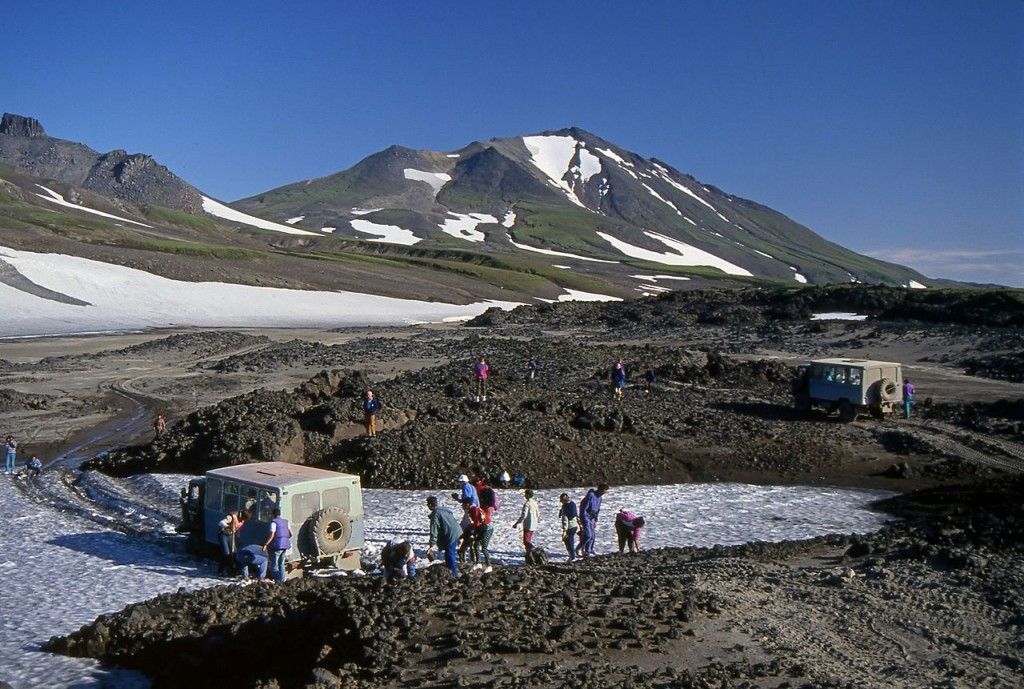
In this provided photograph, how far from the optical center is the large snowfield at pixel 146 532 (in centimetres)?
1324

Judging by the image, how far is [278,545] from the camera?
1452cm

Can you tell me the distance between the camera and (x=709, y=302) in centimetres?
7788

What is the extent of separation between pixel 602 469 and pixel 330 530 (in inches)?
419

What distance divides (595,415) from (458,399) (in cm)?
585

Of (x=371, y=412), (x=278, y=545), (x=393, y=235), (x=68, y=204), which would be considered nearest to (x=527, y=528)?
(x=278, y=545)

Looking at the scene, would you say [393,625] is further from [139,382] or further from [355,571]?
[139,382]

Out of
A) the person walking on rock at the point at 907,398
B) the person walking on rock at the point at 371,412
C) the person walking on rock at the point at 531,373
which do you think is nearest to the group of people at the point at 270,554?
the person walking on rock at the point at 371,412

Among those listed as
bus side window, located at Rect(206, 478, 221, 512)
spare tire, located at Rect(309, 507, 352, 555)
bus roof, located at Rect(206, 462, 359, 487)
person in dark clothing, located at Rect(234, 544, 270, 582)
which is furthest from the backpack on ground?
bus side window, located at Rect(206, 478, 221, 512)

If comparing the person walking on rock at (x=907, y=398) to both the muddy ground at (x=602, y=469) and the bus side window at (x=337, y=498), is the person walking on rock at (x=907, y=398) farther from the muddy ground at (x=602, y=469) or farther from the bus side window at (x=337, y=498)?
the bus side window at (x=337, y=498)

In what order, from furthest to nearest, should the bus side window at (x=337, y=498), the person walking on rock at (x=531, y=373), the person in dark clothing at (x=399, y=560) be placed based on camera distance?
the person walking on rock at (x=531, y=373), the bus side window at (x=337, y=498), the person in dark clothing at (x=399, y=560)

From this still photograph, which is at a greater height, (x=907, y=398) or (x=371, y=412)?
(x=907, y=398)

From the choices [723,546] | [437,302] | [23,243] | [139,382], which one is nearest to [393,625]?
[723,546]

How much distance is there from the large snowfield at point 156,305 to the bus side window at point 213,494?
54.5 m

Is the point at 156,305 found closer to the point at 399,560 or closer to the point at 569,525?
the point at 569,525
